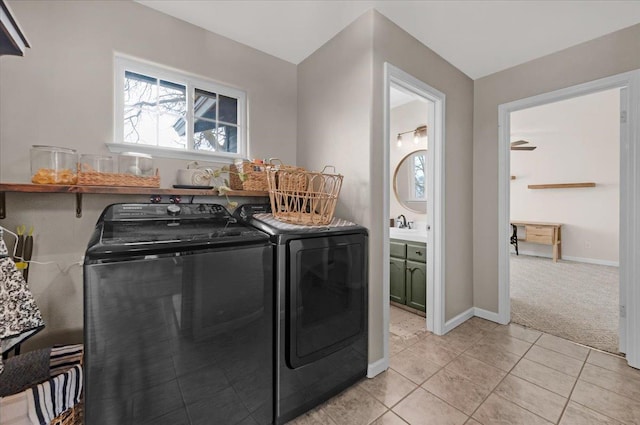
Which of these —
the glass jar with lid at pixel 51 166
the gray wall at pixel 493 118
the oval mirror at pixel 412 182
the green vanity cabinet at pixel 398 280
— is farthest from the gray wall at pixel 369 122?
the glass jar with lid at pixel 51 166

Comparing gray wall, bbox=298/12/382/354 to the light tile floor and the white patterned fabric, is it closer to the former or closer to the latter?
the light tile floor

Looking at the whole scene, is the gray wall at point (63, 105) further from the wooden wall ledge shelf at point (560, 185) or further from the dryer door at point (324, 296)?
the wooden wall ledge shelf at point (560, 185)

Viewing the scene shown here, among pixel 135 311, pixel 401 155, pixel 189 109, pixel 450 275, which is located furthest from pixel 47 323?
pixel 401 155

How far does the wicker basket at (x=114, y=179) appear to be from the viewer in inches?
55.6

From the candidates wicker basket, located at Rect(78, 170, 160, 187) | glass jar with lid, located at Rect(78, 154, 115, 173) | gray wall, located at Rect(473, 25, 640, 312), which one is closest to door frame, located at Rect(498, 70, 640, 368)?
gray wall, located at Rect(473, 25, 640, 312)

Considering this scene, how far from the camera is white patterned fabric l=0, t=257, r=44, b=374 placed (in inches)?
38.3

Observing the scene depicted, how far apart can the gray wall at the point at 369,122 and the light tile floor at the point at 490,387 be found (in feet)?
0.97

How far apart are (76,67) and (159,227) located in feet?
3.59

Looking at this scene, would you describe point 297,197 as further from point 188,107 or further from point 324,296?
point 188,107

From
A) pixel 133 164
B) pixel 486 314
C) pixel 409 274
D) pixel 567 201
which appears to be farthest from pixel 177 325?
pixel 567 201

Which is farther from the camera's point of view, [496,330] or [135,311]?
[496,330]

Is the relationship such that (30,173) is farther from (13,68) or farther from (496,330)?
(496,330)

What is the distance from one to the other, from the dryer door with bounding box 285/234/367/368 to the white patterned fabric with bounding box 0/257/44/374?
1.05 m

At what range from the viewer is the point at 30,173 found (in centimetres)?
144
